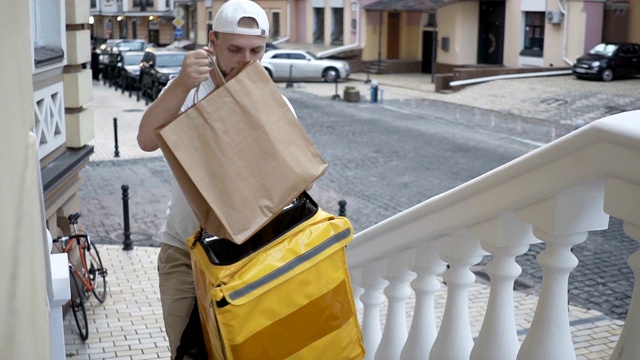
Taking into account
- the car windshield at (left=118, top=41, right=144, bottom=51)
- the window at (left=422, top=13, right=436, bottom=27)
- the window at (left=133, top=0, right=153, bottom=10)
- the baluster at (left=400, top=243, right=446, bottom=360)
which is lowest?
the baluster at (left=400, top=243, right=446, bottom=360)

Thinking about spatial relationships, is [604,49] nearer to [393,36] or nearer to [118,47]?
[393,36]

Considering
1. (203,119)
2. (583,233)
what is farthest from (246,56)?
(583,233)

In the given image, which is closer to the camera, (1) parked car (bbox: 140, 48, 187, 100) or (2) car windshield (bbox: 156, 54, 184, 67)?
Answer: (1) parked car (bbox: 140, 48, 187, 100)

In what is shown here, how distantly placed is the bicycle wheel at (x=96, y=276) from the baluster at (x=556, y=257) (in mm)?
6150

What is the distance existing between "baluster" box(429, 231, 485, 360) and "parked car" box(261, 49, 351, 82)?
32.5 m

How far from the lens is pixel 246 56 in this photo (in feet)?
11.0

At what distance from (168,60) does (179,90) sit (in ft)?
92.2

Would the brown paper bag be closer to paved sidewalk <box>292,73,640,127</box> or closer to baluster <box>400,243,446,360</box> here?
baluster <box>400,243,446,360</box>

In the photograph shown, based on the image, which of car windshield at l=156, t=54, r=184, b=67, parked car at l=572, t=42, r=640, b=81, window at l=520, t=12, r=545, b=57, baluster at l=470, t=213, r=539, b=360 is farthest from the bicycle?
window at l=520, t=12, r=545, b=57

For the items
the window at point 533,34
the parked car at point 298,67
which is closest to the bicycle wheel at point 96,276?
the parked car at point 298,67

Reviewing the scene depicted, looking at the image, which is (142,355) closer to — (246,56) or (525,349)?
(246,56)

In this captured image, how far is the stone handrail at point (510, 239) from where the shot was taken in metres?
2.08

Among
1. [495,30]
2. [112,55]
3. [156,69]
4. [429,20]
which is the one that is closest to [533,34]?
[495,30]

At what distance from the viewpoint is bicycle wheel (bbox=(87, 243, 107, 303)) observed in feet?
26.5
